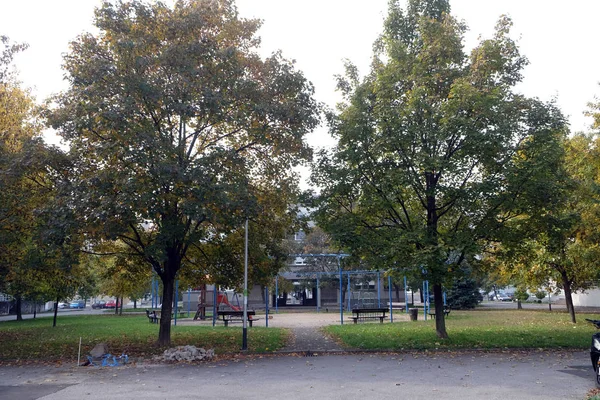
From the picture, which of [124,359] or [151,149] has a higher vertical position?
[151,149]

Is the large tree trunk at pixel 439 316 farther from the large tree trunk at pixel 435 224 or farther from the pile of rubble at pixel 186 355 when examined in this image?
the pile of rubble at pixel 186 355

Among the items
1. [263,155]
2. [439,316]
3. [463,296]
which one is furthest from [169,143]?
[463,296]

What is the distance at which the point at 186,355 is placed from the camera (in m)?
13.6

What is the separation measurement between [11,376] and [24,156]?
20.2 feet

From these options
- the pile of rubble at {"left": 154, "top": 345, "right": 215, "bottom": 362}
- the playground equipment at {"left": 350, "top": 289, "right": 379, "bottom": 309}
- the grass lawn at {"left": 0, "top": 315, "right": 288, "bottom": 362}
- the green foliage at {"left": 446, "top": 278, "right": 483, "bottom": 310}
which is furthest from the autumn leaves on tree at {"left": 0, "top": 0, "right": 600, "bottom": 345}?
the green foliage at {"left": 446, "top": 278, "right": 483, "bottom": 310}

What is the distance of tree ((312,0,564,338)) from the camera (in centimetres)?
1483

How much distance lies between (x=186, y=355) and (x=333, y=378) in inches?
190

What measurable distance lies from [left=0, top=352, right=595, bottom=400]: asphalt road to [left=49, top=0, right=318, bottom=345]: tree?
12.4ft

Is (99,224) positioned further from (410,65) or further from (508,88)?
(508,88)

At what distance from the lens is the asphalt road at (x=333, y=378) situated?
30.4ft

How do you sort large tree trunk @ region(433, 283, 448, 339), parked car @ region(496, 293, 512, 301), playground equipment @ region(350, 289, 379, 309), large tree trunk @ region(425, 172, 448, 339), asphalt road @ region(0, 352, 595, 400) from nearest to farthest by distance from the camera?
asphalt road @ region(0, 352, 595, 400) < large tree trunk @ region(425, 172, 448, 339) < large tree trunk @ region(433, 283, 448, 339) < playground equipment @ region(350, 289, 379, 309) < parked car @ region(496, 293, 512, 301)

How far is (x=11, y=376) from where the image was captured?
38.9 ft

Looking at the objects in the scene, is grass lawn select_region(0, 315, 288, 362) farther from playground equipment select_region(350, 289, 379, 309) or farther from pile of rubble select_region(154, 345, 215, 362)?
playground equipment select_region(350, 289, 379, 309)

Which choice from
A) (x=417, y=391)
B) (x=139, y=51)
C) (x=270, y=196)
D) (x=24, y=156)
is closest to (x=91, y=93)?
(x=139, y=51)
